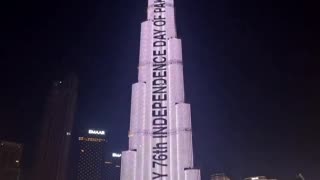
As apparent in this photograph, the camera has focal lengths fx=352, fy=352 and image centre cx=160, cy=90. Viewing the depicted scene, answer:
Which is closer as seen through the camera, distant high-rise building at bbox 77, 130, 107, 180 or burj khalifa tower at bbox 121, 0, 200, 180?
burj khalifa tower at bbox 121, 0, 200, 180

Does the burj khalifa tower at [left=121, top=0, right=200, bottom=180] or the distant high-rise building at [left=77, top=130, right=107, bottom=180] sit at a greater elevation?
the distant high-rise building at [left=77, top=130, right=107, bottom=180]

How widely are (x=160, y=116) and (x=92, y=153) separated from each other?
482 feet

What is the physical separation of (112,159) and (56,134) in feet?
155

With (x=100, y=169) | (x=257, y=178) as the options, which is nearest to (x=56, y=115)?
(x=100, y=169)

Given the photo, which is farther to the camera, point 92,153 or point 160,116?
point 92,153

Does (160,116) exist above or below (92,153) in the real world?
below

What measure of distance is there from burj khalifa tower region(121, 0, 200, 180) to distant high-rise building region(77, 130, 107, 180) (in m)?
144

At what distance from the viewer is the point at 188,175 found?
84.6 ft

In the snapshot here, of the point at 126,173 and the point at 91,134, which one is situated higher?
the point at 91,134

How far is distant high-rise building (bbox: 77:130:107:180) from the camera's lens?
548 feet

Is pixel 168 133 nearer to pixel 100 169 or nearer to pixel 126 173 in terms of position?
pixel 126 173

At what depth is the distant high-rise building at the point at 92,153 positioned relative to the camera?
6580 inches

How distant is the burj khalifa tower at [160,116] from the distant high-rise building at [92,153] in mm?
144117

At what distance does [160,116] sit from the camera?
91.1 feet
